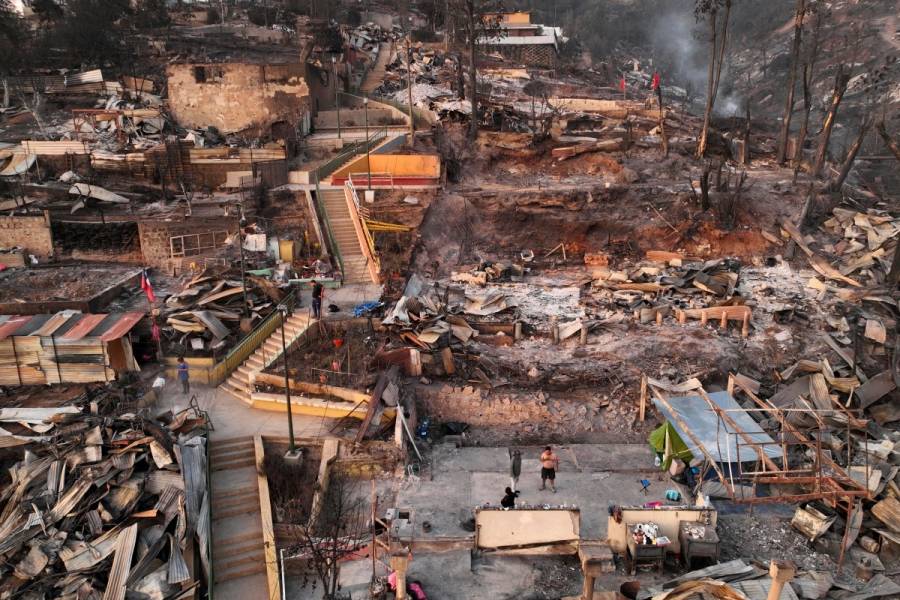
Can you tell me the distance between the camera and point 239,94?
32281 millimetres

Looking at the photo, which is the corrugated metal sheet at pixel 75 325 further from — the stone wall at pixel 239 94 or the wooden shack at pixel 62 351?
the stone wall at pixel 239 94

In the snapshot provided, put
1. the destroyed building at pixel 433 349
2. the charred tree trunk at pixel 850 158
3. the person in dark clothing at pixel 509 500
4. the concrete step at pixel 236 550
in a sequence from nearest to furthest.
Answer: the destroyed building at pixel 433 349
the person in dark clothing at pixel 509 500
the concrete step at pixel 236 550
the charred tree trunk at pixel 850 158

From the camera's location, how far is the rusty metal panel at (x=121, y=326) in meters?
A: 17.1

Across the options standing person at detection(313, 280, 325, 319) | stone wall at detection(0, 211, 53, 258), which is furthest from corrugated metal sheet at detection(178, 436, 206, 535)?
stone wall at detection(0, 211, 53, 258)

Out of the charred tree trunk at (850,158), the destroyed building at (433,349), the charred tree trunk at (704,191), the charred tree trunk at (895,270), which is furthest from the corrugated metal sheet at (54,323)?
the charred tree trunk at (850,158)

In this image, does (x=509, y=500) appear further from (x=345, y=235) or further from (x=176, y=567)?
(x=345, y=235)

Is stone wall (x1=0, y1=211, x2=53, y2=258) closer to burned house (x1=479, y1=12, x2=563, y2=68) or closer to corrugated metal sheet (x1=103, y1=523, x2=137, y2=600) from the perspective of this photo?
corrugated metal sheet (x1=103, y1=523, x2=137, y2=600)

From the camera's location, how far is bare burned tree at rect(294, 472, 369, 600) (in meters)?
11.4

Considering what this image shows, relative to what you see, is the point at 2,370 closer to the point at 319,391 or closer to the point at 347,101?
the point at 319,391

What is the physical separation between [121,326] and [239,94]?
721 inches

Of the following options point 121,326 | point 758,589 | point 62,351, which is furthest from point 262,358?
point 758,589

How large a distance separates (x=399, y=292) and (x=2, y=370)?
436 inches

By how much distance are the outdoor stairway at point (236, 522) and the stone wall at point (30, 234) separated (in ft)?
48.2

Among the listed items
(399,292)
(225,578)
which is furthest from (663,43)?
(225,578)
